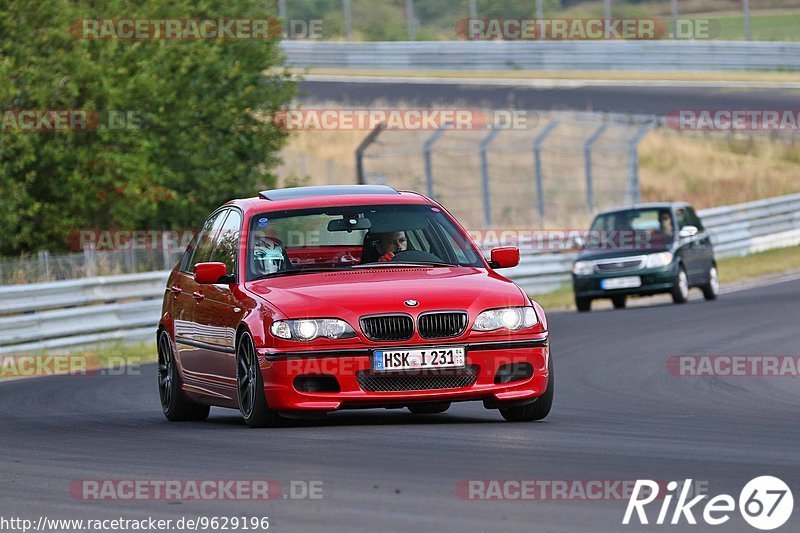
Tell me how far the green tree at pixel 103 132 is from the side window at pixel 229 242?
44.2ft

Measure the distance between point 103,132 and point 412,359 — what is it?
55.7 ft

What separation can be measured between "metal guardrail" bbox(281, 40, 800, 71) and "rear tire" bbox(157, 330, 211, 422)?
38400 mm

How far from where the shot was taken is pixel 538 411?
10.5 m

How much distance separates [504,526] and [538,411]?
4043mm

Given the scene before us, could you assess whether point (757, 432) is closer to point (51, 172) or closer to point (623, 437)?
point (623, 437)

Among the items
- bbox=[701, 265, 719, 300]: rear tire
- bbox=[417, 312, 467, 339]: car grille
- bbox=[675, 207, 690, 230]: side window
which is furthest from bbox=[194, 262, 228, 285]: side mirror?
bbox=[675, 207, 690, 230]: side window

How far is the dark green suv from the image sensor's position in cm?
2542

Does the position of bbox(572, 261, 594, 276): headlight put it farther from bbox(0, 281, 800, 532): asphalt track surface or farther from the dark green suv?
bbox(0, 281, 800, 532): asphalt track surface

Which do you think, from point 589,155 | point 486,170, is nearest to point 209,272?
point 486,170

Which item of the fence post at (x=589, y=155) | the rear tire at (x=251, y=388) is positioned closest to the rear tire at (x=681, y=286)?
the fence post at (x=589, y=155)

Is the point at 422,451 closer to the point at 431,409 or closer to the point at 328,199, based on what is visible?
the point at 431,409

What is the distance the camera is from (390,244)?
36.3ft

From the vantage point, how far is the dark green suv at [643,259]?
1001 inches

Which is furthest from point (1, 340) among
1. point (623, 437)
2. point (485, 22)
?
point (485, 22)
